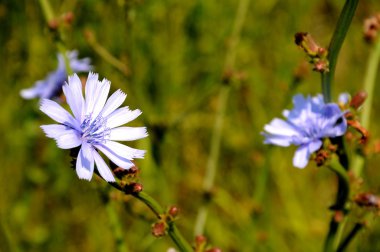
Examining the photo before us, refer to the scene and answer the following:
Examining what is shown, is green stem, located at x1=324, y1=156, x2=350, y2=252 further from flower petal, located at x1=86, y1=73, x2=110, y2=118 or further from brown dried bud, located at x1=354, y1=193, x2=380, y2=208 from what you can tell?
flower petal, located at x1=86, y1=73, x2=110, y2=118

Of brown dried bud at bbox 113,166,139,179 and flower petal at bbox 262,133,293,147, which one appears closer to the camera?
brown dried bud at bbox 113,166,139,179

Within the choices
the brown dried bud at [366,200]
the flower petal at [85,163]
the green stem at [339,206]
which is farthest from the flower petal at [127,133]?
the brown dried bud at [366,200]

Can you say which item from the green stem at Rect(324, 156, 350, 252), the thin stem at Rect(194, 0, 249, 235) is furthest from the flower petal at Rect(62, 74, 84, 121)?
the thin stem at Rect(194, 0, 249, 235)

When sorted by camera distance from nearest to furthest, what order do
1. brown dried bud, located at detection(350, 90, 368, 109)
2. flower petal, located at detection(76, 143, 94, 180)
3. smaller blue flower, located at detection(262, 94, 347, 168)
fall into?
1. flower petal, located at detection(76, 143, 94, 180)
2. smaller blue flower, located at detection(262, 94, 347, 168)
3. brown dried bud, located at detection(350, 90, 368, 109)

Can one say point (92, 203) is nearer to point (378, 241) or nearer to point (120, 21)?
point (120, 21)

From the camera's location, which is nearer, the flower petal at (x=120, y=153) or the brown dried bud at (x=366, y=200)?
the flower petal at (x=120, y=153)

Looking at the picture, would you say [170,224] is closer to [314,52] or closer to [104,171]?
[104,171]

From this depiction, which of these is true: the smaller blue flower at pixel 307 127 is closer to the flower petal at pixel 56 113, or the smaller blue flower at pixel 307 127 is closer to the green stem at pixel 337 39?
the green stem at pixel 337 39
